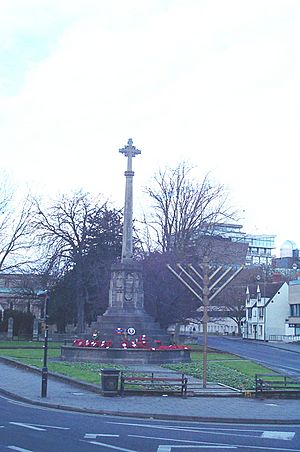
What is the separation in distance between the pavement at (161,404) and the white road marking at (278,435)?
6.62 ft

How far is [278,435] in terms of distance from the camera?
15.5m

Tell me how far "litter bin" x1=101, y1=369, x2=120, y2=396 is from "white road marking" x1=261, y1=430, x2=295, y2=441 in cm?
758

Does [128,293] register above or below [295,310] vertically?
below

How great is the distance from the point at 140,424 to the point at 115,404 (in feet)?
12.8

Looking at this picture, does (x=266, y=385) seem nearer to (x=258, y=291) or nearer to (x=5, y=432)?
(x=5, y=432)

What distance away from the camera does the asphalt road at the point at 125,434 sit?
13.0m

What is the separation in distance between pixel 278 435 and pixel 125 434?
3371 millimetres

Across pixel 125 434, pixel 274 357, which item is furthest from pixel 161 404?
pixel 274 357

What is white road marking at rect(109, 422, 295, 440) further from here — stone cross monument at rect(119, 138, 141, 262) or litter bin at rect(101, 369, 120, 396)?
stone cross monument at rect(119, 138, 141, 262)

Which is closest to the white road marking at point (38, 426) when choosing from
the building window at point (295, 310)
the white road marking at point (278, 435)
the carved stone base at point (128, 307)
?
the white road marking at point (278, 435)

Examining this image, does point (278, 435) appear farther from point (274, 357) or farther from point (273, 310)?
point (273, 310)

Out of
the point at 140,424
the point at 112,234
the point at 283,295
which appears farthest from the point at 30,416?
the point at 283,295

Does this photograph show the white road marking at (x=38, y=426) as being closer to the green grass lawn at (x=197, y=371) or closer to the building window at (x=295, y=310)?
the green grass lawn at (x=197, y=371)

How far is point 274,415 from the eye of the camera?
1898 cm
